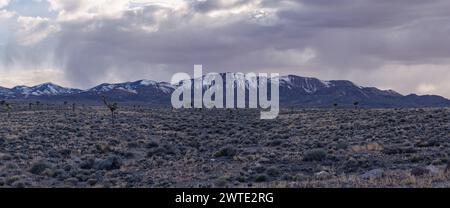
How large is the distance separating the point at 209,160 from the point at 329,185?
14005mm

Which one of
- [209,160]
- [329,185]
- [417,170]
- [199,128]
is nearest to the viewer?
[329,185]

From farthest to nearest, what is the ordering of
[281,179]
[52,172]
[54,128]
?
[54,128]
[52,172]
[281,179]

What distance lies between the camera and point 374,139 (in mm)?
41281

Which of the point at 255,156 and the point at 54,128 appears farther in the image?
the point at 54,128

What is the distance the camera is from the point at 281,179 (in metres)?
24.3

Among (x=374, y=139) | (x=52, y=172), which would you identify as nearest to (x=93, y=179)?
(x=52, y=172)

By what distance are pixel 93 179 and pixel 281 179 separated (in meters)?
7.84

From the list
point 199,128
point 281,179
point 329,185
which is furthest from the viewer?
point 199,128
